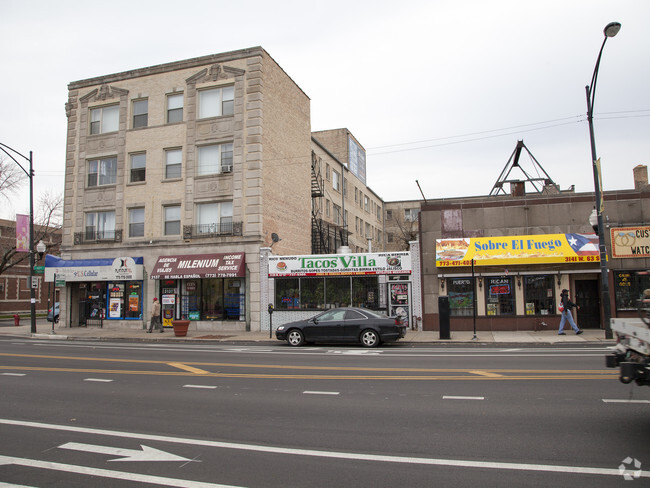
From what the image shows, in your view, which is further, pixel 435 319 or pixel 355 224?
pixel 355 224

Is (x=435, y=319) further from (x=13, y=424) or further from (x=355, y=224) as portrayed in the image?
(x=355, y=224)

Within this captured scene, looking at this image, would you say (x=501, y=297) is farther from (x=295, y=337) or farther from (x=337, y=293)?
(x=295, y=337)

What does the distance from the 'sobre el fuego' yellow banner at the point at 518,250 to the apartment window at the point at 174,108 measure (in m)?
16.0

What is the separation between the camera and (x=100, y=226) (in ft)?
94.4

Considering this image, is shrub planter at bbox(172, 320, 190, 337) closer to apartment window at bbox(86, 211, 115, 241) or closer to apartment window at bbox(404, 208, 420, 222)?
apartment window at bbox(86, 211, 115, 241)

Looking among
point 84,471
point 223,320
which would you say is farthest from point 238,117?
point 84,471

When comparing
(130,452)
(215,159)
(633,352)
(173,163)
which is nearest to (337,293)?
(215,159)

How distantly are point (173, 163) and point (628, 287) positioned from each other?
911 inches

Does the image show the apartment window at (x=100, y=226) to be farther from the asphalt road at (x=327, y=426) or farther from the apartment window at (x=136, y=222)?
the asphalt road at (x=327, y=426)

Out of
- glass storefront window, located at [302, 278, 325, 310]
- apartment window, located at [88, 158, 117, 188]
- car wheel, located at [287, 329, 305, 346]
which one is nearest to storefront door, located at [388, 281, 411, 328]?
glass storefront window, located at [302, 278, 325, 310]

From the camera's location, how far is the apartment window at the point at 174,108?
2755cm

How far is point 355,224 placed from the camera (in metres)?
48.8

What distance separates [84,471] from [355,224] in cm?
4402

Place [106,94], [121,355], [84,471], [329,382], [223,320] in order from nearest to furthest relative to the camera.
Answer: [84,471] < [329,382] < [121,355] < [223,320] < [106,94]
